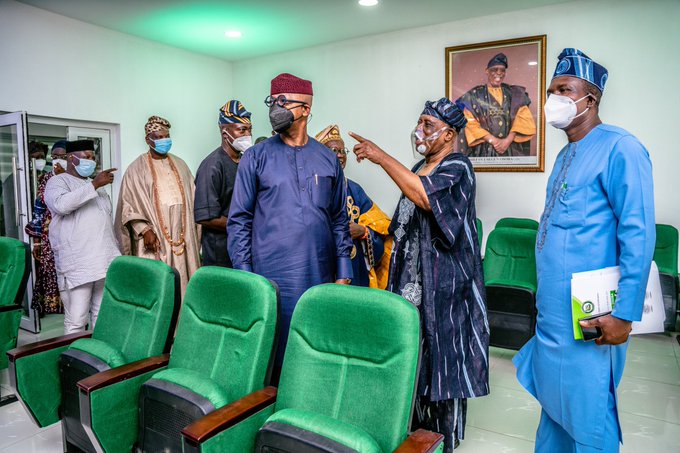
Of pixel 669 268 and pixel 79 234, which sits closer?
pixel 79 234

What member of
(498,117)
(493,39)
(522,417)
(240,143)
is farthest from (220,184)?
(493,39)

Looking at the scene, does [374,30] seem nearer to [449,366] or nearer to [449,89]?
[449,89]

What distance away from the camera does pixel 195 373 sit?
64.7 inches

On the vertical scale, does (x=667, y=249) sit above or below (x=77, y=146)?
below

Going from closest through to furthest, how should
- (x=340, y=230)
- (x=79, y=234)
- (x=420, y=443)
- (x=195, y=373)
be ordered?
(x=420, y=443)
(x=195, y=373)
(x=340, y=230)
(x=79, y=234)

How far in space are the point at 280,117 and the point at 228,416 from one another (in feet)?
3.85

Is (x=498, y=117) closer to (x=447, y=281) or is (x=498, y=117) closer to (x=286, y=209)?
(x=447, y=281)

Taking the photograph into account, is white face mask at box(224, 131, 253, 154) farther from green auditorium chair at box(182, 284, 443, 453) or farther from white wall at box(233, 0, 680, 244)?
white wall at box(233, 0, 680, 244)

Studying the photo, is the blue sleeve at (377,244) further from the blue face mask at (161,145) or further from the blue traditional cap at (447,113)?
the blue face mask at (161,145)

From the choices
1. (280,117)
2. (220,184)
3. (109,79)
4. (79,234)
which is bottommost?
(79,234)

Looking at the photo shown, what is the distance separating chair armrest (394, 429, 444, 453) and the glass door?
400 cm

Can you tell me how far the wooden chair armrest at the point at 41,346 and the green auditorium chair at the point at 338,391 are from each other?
1.03m

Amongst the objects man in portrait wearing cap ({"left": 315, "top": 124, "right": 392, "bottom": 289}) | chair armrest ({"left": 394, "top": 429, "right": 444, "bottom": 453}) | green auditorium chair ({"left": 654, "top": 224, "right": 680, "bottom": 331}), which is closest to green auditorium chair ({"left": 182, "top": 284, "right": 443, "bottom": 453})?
chair armrest ({"left": 394, "top": 429, "right": 444, "bottom": 453})

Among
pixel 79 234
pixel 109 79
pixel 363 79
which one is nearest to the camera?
pixel 79 234
